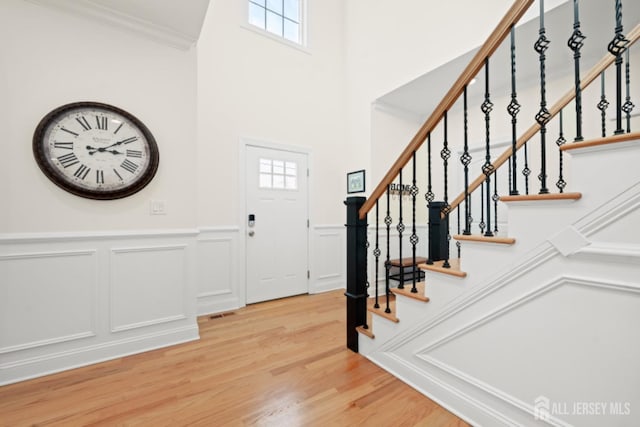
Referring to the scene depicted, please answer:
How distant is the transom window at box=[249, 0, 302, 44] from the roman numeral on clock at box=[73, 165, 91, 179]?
Answer: 2.63 metres

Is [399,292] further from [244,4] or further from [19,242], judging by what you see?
[244,4]

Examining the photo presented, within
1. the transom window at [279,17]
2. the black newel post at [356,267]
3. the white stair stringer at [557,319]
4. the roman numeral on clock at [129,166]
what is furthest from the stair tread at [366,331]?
the transom window at [279,17]

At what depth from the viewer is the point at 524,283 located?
1.24 m

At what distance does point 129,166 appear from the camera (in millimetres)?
2162

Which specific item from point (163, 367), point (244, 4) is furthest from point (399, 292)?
point (244, 4)

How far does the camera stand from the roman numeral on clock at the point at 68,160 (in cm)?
194

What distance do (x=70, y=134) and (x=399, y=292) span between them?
2515 millimetres

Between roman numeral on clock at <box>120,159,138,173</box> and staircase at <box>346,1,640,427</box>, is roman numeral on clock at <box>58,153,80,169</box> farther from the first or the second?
staircase at <box>346,1,640,427</box>

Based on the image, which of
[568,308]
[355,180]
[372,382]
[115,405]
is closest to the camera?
[568,308]

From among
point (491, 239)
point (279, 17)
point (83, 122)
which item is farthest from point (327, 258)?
point (279, 17)

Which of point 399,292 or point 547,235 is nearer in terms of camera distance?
point 547,235

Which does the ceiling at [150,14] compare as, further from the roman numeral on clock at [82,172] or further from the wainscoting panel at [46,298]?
the wainscoting panel at [46,298]

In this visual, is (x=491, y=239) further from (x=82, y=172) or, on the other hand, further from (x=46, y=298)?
(x=46, y=298)

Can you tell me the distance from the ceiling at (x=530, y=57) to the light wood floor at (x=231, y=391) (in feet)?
9.45
